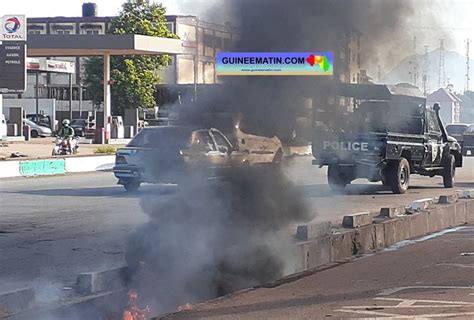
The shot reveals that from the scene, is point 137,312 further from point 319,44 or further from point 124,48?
point 124,48

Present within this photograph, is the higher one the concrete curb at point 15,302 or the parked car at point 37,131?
the parked car at point 37,131

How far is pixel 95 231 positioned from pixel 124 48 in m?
27.6

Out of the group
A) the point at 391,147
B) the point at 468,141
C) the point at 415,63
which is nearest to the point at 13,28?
the point at 391,147

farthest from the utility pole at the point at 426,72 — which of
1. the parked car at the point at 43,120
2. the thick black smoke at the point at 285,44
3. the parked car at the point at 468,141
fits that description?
the parked car at the point at 43,120

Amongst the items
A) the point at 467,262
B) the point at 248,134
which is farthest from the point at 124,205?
the point at 467,262

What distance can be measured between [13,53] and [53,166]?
33.8 feet

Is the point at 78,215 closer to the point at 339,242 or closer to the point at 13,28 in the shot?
the point at 339,242

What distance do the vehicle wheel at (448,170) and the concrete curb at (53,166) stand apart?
11300 millimetres

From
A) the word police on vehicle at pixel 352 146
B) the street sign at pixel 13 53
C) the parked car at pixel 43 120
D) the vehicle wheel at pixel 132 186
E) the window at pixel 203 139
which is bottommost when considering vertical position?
the vehicle wheel at pixel 132 186

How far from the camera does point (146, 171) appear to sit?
15.8 m

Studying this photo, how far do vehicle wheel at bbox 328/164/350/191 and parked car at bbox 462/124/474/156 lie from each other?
24342mm

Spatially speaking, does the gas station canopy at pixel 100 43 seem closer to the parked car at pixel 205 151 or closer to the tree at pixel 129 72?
the tree at pixel 129 72

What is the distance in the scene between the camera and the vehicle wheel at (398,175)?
65.2 feet

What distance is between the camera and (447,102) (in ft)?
62.4
